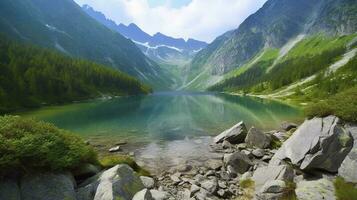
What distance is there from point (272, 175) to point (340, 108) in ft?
24.9

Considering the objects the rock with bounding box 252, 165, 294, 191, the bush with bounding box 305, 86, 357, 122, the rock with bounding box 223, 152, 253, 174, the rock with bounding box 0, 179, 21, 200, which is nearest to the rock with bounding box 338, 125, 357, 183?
the bush with bounding box 305, 86, 357, 122

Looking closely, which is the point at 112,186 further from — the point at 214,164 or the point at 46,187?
the point at 214,164

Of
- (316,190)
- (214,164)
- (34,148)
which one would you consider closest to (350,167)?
(316,190)

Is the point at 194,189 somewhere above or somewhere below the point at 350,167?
below

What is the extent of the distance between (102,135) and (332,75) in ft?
431

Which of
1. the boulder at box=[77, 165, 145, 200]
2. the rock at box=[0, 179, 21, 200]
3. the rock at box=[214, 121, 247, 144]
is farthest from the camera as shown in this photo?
the rock at box=[214, 121, 247, 144]

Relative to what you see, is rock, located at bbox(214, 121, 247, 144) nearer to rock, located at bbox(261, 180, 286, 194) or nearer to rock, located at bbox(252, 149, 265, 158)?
rock, located at bbox(252, 149, 265, 158)

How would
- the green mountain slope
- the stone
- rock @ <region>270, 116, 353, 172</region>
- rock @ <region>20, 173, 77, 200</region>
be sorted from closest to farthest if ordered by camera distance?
1. rock @ <region>20, 173, 77, 200</region>
2. the stone
3. rock @ <region>270, 116, 353, 172</region>
4. the green mountain slope

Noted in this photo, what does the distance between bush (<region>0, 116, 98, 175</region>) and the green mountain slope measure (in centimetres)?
7312

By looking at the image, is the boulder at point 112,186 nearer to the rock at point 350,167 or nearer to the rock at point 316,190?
the rock at point 316,190

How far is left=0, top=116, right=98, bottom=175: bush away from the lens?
13728 millimetres

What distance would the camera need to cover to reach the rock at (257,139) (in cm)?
3631

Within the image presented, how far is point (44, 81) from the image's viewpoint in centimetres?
12356

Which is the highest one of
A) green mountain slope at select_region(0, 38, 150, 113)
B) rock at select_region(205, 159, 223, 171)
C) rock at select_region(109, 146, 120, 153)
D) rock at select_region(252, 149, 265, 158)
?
green mountain slope at select_region(0, 38, 150, 113)
